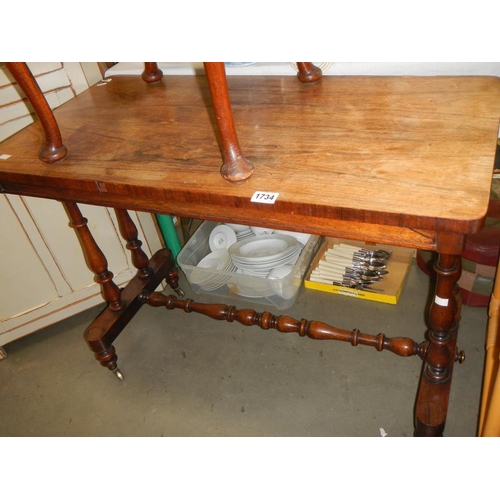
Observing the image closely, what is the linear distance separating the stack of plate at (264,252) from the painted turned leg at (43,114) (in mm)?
830

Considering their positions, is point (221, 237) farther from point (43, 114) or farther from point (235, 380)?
point (43, 114)

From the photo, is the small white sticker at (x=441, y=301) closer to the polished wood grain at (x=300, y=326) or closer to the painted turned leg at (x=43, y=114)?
the polished wood grain at (x=300, y=326)

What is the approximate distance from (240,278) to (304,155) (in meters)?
0.90

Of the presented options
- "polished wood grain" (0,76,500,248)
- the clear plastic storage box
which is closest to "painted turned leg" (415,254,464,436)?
"polished wood grain" (0,76,500,248)

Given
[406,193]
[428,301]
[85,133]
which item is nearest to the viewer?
[406,193]

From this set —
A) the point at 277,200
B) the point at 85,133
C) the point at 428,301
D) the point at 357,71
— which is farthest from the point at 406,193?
the point at 428,301

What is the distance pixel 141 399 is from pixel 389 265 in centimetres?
114

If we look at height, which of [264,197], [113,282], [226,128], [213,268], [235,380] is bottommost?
[235,380]

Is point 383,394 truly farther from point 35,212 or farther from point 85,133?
point 35,212

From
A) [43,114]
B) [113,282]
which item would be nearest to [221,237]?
[113,282]

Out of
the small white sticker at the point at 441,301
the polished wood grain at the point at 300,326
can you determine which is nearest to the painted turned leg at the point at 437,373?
the small white sticker at the point at 441,301

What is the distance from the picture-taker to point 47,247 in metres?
1.85

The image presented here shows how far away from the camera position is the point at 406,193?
908 mm

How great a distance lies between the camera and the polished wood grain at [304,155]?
2.99 feet
